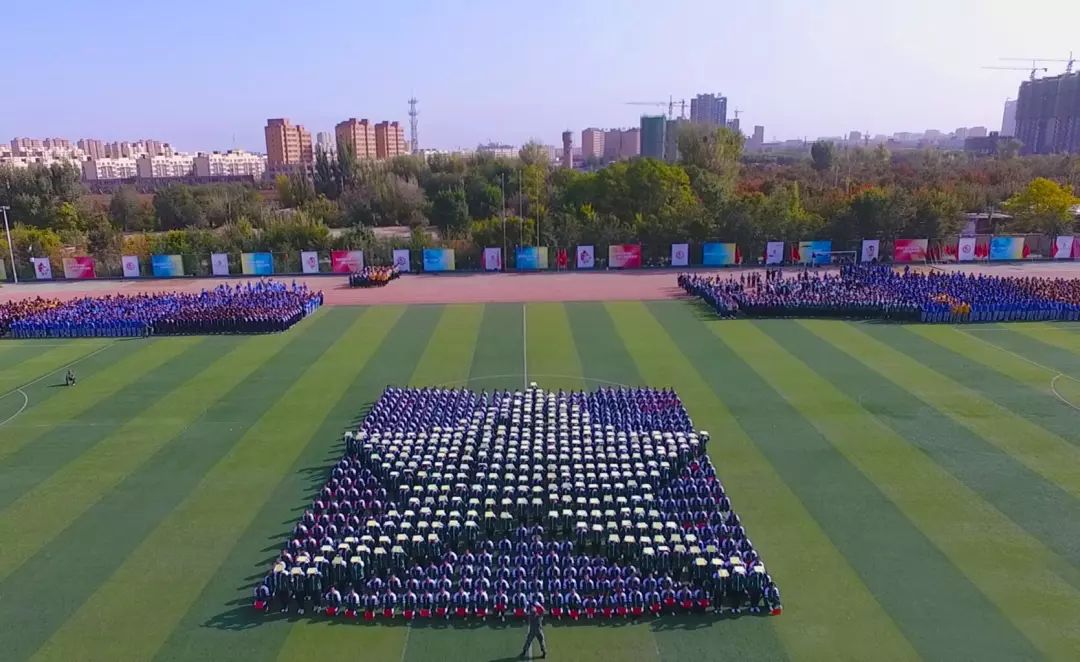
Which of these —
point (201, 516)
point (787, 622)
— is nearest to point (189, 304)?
point (201, 516)

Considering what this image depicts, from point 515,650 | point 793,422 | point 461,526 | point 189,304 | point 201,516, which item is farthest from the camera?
point 189,304

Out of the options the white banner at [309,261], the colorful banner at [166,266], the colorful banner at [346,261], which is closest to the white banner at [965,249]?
the colorful banner at [346,261]

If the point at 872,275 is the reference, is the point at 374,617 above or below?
below

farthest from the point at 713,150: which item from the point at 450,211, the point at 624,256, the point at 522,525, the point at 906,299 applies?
the point at 522,525

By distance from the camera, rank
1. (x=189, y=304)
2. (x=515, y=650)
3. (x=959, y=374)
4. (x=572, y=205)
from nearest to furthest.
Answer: (x=515, y=650), (x=959, y=374), (x=189, y=304), (x=572, y=205)

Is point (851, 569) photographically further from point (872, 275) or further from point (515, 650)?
point (872, 275)

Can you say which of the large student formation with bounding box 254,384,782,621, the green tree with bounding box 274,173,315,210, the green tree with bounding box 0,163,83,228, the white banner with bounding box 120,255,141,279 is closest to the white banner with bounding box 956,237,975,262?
the large student formation with bounding box 254,384,782,621

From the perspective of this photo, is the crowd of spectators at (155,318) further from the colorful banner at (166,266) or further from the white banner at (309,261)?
the white banner at (309,261)
